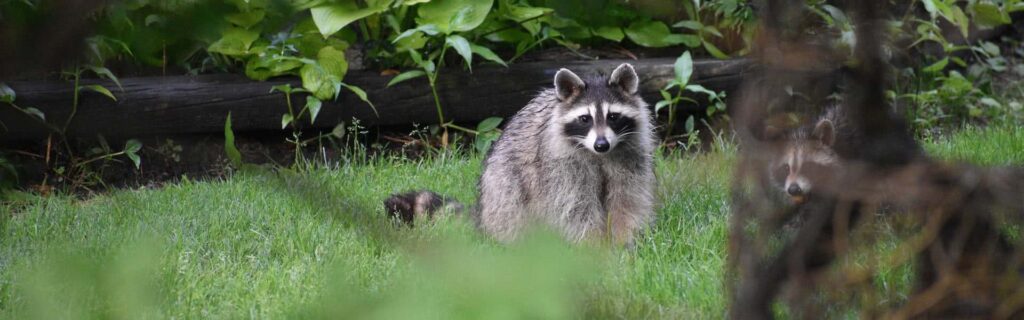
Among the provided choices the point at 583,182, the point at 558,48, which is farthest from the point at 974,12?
the point at 583,182

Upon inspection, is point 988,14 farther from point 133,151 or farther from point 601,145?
point 133,151

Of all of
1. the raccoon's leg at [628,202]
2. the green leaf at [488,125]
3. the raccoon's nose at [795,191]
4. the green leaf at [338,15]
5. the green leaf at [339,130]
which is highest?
the raccoon's nose at [795,191]

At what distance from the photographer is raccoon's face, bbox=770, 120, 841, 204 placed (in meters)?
1.22

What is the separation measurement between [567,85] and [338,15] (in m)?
1.27

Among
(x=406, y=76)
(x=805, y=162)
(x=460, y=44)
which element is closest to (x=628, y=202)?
(x=460, y=44)

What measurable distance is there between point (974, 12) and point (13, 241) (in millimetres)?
6112

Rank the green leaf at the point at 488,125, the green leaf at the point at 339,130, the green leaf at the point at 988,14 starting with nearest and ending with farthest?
1. the green leaf at the point at 339,130
2. the green leaf at the point at 488,125
3. the green leaf at the point at 988,14

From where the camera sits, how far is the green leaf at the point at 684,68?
6.47 metres

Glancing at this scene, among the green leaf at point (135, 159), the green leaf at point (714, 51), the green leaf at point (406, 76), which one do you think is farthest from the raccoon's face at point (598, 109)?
the green leaf at point (135, 159)

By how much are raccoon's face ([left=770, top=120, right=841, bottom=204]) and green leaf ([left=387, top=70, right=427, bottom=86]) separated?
430 centimetres

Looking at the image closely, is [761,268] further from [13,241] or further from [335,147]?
[335,147]

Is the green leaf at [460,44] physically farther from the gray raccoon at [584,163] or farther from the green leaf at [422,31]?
the gray raccoon at [584,163]

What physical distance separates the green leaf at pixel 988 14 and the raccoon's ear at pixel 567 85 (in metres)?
3.74

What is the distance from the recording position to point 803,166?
147 cm
